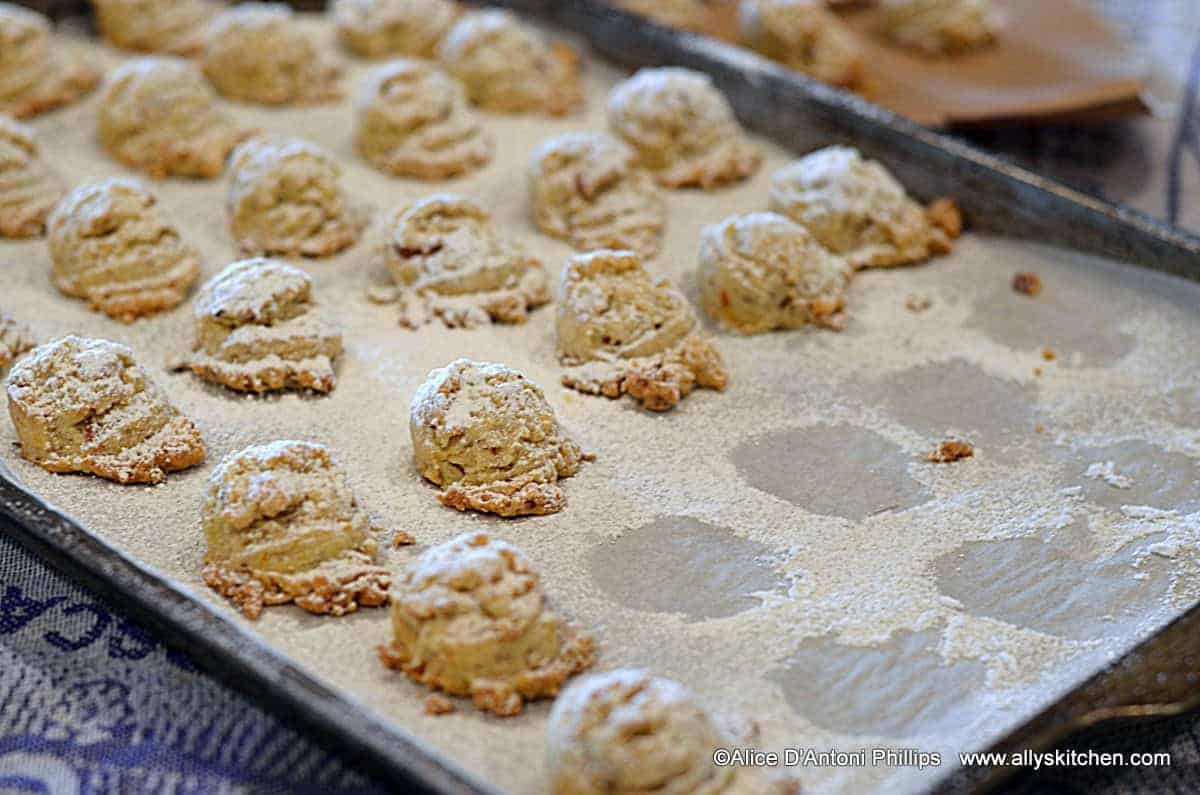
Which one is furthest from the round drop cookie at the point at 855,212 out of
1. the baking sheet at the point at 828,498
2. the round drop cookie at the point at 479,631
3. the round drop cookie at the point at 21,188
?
the round drop cookie at the point at 21,188

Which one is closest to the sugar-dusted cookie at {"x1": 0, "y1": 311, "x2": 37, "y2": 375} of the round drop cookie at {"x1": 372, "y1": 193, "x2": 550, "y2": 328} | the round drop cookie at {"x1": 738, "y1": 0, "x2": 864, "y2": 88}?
the round drop cookie at {"x1": 372, "y1": 193, "x2": 550, "y2": 328}

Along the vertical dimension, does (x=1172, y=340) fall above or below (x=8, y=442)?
→ above

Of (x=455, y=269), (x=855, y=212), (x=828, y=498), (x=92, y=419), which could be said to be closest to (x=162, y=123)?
(x=455, y=269)

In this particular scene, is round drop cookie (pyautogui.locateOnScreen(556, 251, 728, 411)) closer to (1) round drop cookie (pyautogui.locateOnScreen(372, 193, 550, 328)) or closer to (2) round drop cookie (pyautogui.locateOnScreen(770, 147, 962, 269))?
(1) round drop cookie (pyautogui.locateOnScreen(372, 193, 550, 328))

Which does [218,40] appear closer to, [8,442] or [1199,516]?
[8,442]

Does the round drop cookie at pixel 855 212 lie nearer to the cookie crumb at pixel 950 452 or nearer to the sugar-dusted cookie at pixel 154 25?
the cookie crumb at pixel 950 452

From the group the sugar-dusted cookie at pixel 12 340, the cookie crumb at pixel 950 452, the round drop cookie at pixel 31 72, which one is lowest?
the sugar-dusted cookie at pixel 12 340

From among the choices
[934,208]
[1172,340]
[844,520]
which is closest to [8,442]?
[844,520]
